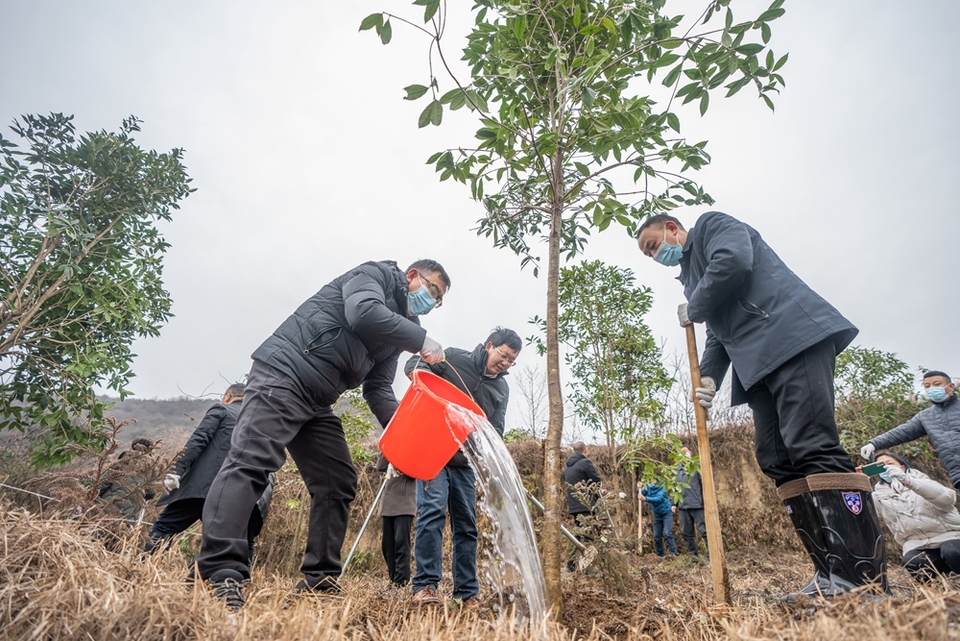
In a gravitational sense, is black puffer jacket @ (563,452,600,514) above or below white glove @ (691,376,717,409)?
below

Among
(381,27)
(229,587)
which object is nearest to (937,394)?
(381,27)

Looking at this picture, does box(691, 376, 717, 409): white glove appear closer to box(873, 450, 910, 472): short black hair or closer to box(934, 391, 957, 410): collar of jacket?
box(934, 391, 957, 410): collar of jacket

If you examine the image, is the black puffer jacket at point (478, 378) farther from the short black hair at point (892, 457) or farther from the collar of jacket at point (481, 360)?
the short black hair at point (892, 457)

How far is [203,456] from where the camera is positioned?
3.62 m

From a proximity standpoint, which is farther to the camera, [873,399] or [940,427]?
[873,399]

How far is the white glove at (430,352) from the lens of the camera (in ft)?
7.32

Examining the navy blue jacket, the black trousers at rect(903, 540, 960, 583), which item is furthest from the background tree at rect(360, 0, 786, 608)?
the navy blue jacket

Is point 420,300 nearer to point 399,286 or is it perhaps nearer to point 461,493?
point 399,286

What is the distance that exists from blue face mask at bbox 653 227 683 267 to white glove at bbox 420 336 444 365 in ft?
4.59

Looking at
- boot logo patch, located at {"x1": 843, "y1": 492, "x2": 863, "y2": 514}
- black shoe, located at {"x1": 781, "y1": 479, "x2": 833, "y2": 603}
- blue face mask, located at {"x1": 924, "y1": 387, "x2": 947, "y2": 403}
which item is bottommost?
black shoe, located at {"x1": 781, "y1": 479, "x2": 833, "y2": 603}

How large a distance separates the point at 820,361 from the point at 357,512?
799cm

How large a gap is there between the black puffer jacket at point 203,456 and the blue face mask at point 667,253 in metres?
3.21

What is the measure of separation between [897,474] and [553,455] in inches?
156

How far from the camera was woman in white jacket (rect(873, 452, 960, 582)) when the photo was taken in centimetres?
371
